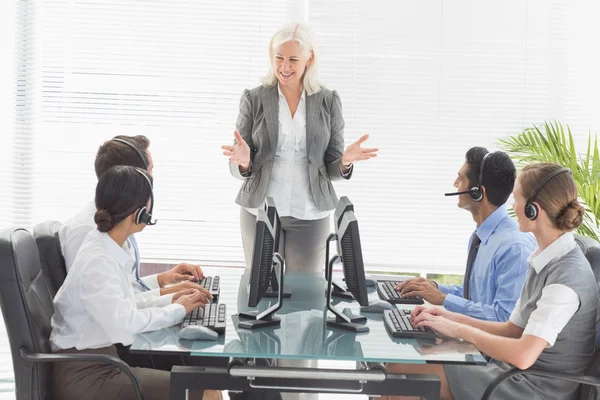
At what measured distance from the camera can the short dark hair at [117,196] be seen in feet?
8.33

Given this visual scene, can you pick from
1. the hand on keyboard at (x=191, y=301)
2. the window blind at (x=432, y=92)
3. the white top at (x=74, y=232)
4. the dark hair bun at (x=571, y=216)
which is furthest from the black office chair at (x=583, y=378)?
the window blind at (x=432, y=92)

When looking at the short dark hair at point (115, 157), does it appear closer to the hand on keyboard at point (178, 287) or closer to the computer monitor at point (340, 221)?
the hand on keyboard at point (178, 287)

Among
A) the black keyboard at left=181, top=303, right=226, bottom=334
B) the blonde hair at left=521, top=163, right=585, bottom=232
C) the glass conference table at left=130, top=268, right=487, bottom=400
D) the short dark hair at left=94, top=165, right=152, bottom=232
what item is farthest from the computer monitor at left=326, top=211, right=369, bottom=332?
the short dark hair at left=94, top=165, right=152, bottom=232

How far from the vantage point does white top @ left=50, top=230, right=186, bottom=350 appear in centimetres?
238

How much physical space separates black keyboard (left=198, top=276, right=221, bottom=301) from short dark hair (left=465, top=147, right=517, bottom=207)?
1.14 metres

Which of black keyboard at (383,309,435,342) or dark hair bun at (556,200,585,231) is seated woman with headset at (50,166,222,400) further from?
dark hair bun at (556,200,585,231)

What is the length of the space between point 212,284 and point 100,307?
0.79 m

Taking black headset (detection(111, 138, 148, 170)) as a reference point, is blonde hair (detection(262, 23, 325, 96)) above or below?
above

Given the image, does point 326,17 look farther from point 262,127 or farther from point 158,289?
point 158,289

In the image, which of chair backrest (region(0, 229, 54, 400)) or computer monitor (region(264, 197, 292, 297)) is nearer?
chair backrest (region(0, 229, 54, 400))

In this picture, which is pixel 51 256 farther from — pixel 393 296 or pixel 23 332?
pixel 393 296

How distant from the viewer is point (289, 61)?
3.76 m

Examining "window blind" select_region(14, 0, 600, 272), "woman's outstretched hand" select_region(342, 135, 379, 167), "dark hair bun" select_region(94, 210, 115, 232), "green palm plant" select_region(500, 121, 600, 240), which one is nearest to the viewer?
"dark hair bun" select_region(94, 210, 115, 232)

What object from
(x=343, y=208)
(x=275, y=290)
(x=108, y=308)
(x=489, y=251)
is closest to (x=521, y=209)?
(x=489, y=251)
